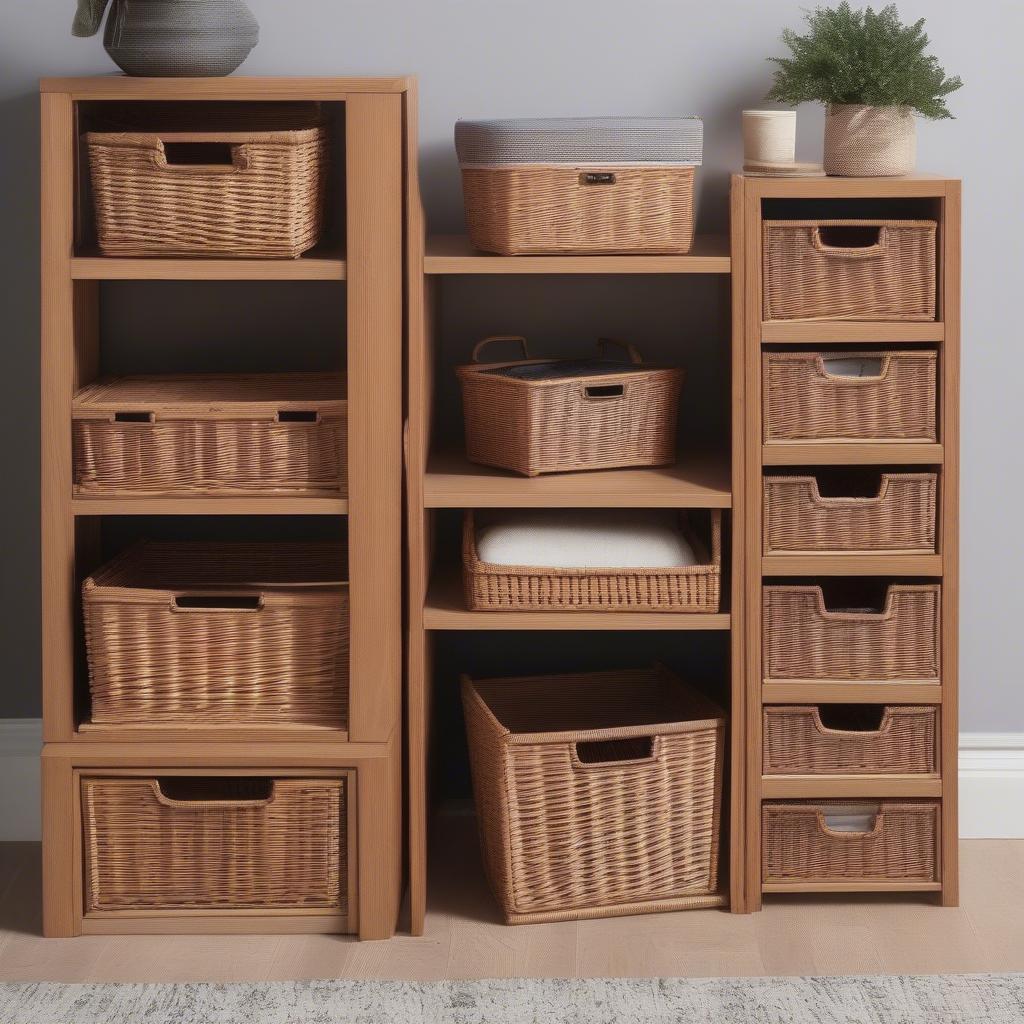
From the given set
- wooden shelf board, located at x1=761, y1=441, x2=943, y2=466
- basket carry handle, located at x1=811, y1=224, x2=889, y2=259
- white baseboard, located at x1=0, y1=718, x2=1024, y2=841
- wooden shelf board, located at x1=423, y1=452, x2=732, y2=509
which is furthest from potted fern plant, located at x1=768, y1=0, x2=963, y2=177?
white baseboard, located at x1=0, y1=718, x2=1024, y2=841

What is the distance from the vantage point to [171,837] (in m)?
2.44

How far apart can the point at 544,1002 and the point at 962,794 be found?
104 centimetres

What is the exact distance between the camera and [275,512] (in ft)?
7.83

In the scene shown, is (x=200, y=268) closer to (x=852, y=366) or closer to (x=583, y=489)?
(x=583, y=489)

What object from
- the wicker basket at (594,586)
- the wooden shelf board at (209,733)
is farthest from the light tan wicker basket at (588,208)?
the wooden shelf board at (209,733)

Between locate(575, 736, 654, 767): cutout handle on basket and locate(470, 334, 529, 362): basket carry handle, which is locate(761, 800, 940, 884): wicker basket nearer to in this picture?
locate(575, 736, 654, 767): cutout handle on basket

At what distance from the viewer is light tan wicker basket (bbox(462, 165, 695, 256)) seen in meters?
2.36

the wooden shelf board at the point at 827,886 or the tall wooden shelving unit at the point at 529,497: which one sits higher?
the tall wooden shelving unit at the point at 529,497

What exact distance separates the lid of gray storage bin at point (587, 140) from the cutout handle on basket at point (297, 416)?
495 millimetres

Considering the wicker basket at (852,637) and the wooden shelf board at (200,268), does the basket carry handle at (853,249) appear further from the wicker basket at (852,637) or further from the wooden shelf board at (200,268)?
the wooden shelf board at (200,268)

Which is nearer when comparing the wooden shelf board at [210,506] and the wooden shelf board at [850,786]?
the wooden shelf board at [210,506]

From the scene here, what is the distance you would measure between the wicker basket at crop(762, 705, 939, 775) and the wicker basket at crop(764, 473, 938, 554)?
0.28 metres

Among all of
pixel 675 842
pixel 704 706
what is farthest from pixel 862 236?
pixel 675 842

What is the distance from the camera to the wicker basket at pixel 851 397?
2.40 meters
